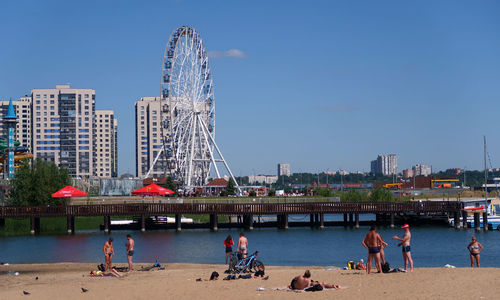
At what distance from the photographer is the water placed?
129ft

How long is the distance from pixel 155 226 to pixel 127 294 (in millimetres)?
40517

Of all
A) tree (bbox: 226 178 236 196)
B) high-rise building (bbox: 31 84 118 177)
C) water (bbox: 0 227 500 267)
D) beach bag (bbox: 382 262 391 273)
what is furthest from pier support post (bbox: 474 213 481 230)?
high-rise building (bbox: 31 84 118 177)

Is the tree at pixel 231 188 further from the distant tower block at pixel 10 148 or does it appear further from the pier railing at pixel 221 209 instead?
the pier railing at pixel 221 209

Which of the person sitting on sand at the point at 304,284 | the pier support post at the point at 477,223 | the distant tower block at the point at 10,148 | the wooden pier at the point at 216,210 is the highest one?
the distant tower block at the point at 10,148

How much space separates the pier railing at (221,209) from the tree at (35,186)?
21.7 feet

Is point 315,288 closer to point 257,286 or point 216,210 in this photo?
point 257,286

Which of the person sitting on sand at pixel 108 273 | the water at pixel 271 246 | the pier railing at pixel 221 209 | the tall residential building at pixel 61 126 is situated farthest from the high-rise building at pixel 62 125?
the person sitting on sand at pixel 108 273

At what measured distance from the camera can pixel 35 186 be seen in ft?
216

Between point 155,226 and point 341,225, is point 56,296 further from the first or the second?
point 341,225

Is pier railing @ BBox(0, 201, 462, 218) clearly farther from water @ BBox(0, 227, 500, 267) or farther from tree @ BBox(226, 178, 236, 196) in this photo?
tree @ BBox(226, 178, 236, 196)

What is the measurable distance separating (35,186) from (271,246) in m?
27.7

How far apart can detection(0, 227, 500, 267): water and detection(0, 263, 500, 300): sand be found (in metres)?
10.4

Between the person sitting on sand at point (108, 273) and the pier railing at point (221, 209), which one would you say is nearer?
the person sitting on sand at point (108, 273)

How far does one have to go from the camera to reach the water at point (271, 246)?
39469 mm
